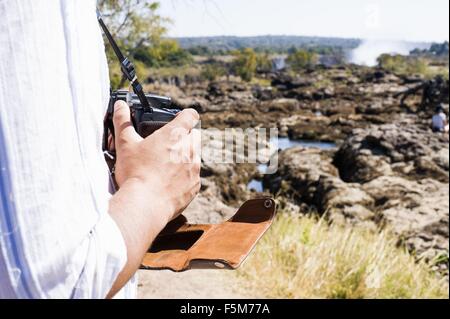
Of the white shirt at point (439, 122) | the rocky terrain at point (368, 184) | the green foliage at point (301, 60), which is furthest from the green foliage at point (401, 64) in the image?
the white shirt at point (439, 122)

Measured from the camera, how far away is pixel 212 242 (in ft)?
2.46

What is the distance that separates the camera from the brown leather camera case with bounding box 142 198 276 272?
0.69m

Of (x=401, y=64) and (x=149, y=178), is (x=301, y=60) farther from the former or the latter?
(x=149, y=178)

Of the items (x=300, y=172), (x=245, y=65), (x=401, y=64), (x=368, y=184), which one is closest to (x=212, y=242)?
(x=368, y=184)

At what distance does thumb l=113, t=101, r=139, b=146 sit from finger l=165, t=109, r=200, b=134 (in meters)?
0.05

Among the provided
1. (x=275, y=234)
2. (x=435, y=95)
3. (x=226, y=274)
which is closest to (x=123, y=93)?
(x=226, y=274)

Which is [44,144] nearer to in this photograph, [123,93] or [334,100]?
[123,93]

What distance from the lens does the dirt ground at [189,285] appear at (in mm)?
3604

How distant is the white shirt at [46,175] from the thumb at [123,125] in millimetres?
131

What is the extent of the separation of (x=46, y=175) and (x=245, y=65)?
51554mm

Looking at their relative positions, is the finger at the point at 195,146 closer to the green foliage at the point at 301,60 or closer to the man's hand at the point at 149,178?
the man's hand at the point at 149,178

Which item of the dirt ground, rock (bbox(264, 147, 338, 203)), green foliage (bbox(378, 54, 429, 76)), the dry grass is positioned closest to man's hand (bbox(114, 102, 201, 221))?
the dirt ground

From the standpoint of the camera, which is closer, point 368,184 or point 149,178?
point 149,178

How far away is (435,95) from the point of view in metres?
20.7
